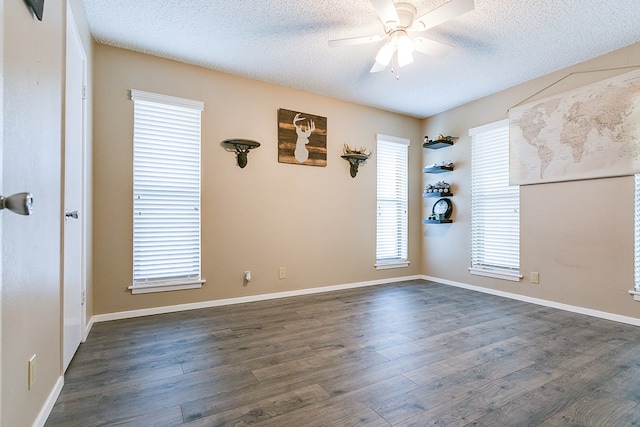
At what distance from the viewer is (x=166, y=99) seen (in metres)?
3.32

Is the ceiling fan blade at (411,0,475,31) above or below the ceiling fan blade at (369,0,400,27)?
below

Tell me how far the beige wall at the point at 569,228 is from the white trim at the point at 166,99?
144 inches

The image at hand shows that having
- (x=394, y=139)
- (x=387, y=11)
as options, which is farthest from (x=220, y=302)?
(x=394, y=139)

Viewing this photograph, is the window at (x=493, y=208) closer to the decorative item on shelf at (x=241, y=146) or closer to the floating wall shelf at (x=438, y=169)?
the floating wall shelf at (x=438, y=169)

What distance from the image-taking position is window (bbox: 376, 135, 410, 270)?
4.88m

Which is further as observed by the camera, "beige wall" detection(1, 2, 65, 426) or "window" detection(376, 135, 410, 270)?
"window" detection(376, 135, 410, 270)

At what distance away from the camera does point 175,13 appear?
260 centimetres

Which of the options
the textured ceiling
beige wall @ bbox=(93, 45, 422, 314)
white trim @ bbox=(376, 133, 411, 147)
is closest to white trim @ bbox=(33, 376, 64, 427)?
beige wall @ bbox=(93, 45, 422, 314)

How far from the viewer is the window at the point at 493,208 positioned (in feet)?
13.2

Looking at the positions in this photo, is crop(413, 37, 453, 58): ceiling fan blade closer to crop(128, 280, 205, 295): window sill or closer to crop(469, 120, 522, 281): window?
crop(469, 120, 522, 281): window

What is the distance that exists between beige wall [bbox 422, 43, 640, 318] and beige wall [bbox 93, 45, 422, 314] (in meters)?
0.93

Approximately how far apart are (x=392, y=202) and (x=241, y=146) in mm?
2549

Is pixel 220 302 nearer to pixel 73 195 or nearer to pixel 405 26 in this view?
pixel 73 195

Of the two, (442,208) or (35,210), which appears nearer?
(35,210)
